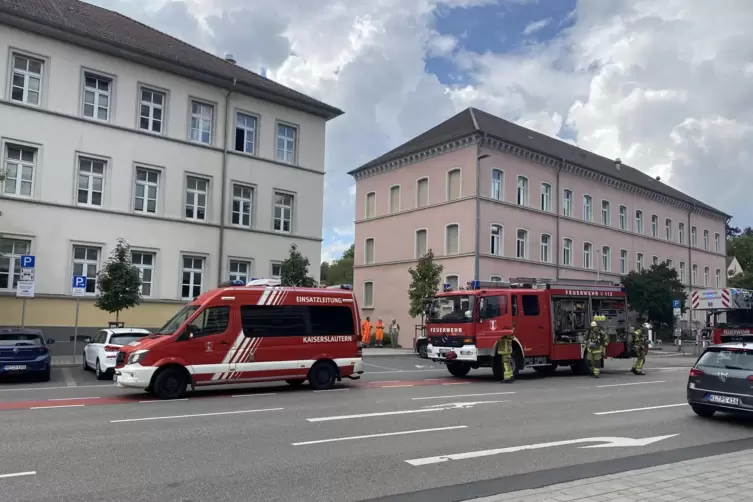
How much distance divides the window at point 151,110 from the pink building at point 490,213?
16951 millimetres

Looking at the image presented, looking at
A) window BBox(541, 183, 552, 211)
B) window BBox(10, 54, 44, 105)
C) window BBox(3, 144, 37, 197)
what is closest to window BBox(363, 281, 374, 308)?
window BBox(541, 183, 552, 211)

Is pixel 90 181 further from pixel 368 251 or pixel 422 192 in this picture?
pixel 368 251

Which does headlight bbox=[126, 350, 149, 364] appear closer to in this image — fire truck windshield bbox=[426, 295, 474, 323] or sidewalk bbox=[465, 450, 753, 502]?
fire truck windshield bbox=[426, 295, 474, 323]

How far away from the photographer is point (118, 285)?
75.0 feet

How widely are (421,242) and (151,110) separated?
65.0 ft

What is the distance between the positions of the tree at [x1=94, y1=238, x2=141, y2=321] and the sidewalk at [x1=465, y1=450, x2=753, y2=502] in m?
19.4

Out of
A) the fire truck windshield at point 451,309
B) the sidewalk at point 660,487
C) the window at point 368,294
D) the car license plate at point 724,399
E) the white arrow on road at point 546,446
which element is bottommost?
the white arrow on road at point 546,446

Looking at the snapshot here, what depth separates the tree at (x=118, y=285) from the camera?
22859mm

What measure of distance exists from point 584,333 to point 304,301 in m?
9.98

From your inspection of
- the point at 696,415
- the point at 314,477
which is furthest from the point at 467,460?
the point at 696,415

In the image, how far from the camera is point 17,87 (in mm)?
25016

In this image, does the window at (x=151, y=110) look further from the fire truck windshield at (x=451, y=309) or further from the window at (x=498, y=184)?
the window at (x=498, y=184)

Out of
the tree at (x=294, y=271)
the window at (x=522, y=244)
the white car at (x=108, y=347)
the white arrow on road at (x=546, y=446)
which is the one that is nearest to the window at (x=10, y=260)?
the white car at (x=108, y=347)

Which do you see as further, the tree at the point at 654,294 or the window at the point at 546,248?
the tree at the point at 654,294
